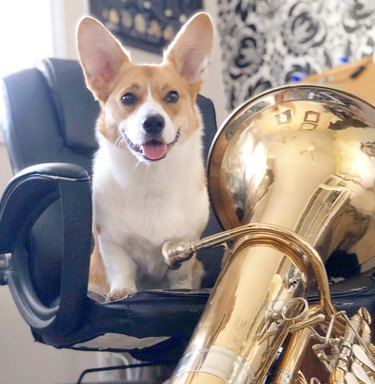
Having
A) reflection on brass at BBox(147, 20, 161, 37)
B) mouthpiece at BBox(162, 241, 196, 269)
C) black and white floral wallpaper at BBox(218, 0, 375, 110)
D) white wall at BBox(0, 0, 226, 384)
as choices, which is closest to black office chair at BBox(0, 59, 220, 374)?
mouthpiece at BBox(162, 241, 196, 269)

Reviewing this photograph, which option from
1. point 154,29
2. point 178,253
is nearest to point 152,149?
point 178,253

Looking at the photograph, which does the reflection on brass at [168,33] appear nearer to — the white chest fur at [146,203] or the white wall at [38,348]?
the white wall at [38,348]

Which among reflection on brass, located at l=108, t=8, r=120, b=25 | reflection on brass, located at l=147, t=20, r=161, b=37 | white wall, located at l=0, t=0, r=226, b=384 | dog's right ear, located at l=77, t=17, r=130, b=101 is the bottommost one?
white wall, located at l=0, t=0, r=226, b=384

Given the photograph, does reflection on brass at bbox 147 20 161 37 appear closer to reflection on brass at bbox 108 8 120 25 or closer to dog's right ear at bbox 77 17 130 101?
reflection on brass at bbox 108 8 120 25

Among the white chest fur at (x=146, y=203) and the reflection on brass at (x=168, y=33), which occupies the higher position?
the reflection on brass at (x=168, y=33)

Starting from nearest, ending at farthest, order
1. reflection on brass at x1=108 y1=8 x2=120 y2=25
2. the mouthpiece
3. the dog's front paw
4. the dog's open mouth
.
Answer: the mouthpiece
the dog's front paw
the dog's open mouth
reflection on brass at x1=108 y1=8 x2=120 y2=25

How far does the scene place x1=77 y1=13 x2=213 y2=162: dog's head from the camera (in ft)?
3.54

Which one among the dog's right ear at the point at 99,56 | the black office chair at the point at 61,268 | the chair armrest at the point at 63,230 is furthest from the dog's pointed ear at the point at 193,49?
the chair armrest at the point at 63,230

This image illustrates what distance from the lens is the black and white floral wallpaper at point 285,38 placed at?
1.99m

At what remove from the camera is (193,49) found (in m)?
1.20

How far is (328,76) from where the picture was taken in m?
1.75

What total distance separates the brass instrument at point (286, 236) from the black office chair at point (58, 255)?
115mm

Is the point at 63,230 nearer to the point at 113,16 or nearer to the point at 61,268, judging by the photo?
the point at 61,268

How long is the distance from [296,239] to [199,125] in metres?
0.56
